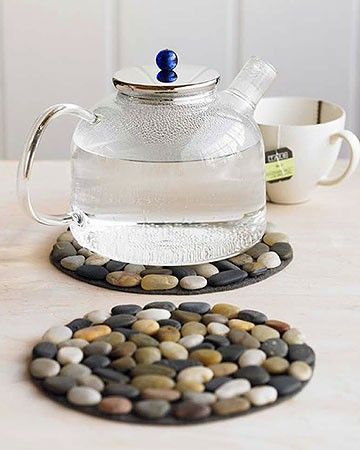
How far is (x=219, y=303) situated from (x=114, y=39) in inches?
34.9

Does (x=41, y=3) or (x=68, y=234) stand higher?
(x=41, y=3)

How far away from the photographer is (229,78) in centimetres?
170

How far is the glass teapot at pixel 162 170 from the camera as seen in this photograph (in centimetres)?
94

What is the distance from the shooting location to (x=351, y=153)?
1152mm

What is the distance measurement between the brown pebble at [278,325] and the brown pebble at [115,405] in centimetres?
16

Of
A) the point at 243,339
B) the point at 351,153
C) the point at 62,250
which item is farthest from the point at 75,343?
the point at 351,153

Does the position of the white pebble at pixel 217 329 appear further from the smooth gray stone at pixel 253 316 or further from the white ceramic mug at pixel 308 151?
the white ceramic mug at pixel 308 151

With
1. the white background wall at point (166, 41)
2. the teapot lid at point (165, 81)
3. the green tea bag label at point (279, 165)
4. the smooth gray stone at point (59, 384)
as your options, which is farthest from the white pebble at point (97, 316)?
the white background wall at point (166, 41)

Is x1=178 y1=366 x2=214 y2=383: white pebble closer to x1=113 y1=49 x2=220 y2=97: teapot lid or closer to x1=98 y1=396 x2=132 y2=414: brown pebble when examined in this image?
x1=98 y1=396 x2=132 y2=414: brown pebble

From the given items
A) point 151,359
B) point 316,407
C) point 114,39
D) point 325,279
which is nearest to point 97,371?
point 151,359

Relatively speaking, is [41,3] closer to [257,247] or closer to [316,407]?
[257,247]

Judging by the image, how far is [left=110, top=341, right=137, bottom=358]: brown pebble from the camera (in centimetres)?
76

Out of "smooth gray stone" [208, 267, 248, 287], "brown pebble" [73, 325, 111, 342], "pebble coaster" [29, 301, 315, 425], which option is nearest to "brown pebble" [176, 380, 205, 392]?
"pebble coaster" [29, 301, 315, 425]

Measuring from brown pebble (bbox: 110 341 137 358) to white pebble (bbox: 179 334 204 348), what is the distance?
4cm
